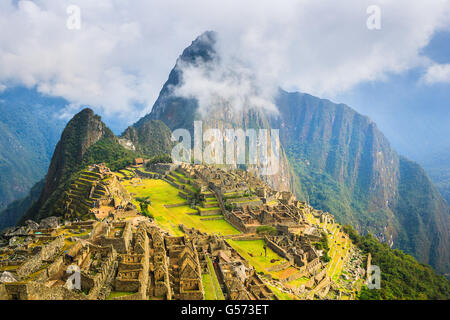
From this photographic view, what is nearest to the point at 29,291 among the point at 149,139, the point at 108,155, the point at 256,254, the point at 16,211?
the point at 256,254

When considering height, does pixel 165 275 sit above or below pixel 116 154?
Answer: below

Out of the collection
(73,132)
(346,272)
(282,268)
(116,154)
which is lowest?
(346,272)

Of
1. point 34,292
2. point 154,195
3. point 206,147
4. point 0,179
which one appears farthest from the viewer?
point 206,147

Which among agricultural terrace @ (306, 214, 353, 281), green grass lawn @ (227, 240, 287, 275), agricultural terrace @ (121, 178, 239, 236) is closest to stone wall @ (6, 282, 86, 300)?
green grass lawn @ (227, 240, 287, 275)

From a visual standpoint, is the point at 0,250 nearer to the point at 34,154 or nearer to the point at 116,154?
the point at 116,154

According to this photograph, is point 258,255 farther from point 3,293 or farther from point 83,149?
point 83,149

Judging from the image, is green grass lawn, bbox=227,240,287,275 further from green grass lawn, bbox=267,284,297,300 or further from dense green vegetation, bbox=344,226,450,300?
dense green vegetation, bbox=344,226,450,300
